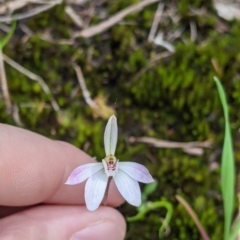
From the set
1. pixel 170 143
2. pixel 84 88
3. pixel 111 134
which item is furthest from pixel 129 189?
pixel 84 88

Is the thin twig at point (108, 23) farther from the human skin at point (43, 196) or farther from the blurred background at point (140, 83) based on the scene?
the human skin at point (43, 196)

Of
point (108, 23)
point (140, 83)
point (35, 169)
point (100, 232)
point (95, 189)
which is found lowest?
point (100, 232)

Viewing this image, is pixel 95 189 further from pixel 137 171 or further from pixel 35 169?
pixel 35 169

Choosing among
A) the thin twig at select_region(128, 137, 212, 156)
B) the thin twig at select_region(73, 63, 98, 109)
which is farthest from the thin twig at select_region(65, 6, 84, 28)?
the thin twig at select_region(128, 137, 212, 156)

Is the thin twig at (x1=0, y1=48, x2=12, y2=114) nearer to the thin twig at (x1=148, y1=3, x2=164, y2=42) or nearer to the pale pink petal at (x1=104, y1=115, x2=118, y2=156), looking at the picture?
the thin twig at (x1=148, y1=3, x2=164, y2=42)

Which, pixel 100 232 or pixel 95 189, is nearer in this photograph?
pixel 95 189

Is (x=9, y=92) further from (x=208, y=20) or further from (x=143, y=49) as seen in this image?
(x=208, y=20)

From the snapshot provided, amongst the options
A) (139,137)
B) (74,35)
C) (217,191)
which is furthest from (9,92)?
(217,191)

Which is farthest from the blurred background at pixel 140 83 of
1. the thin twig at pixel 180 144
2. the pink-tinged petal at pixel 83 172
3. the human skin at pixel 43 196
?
the pink-tinged petal at pixel 83 172
